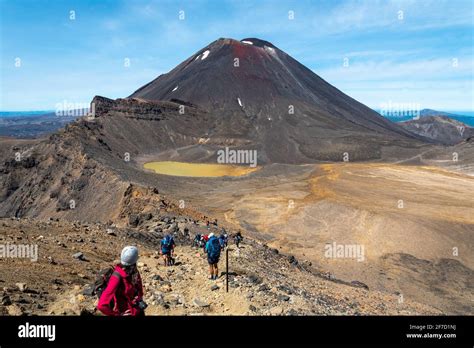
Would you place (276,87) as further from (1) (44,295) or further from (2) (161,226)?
(1) (44,295)

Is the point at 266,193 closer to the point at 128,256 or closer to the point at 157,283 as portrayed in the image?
the point at 157,283

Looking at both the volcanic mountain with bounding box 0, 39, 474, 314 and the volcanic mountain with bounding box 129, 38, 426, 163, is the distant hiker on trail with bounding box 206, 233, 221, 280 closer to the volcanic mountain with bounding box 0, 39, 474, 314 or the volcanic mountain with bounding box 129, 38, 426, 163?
the volcanic mountain with bounding box 0, 39, 474, 314

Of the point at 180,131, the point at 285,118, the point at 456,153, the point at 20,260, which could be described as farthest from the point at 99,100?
the point at 20,260

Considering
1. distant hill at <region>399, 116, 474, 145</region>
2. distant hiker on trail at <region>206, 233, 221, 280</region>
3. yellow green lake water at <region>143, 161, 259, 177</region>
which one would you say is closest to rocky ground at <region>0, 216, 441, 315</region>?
distant hiker on trail at <region>206, 233, 221, 280</region>

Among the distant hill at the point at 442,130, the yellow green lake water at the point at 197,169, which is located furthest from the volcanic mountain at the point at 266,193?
the distant hill at the point at 442,130

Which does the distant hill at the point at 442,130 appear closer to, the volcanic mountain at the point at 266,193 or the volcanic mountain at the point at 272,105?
the volcanic mountain at the point at 272,105

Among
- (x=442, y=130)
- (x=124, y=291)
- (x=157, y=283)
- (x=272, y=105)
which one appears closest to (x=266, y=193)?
(x=157, y=283)
